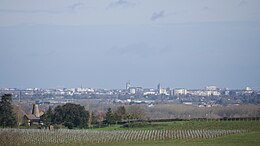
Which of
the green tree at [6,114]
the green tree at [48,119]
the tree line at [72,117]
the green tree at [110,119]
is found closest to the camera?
the green tree at [6,114]

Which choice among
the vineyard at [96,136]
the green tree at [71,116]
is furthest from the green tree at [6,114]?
the vineyard at [96,136]

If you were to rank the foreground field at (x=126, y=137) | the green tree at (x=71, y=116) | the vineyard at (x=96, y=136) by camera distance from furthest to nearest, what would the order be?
the green tree at (x=71, y=116) → the vineyard at (x=96, y=136) → the foreground field at (x=126, y=137)

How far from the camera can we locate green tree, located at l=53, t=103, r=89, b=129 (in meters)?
99.9

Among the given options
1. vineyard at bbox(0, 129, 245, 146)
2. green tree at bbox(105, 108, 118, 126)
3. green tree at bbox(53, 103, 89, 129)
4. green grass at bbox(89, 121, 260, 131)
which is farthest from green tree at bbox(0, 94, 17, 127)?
vineyard at bbox(0, 129, 245, 146)

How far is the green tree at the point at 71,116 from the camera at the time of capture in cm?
9994

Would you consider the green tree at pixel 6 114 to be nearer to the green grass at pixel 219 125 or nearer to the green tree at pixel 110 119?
the green tree at pixel 110 119

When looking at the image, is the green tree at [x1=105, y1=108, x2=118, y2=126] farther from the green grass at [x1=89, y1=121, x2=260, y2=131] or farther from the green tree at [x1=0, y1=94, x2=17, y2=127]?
the green tree at [x1=0, y1=94, x2=17, y2=127]

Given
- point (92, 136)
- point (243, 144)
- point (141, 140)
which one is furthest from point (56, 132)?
point (243, 144)

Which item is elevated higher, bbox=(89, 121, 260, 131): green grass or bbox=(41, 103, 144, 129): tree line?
bbox=(41, 103, 144, 129): tree line

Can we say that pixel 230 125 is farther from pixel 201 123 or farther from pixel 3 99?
pixel 3 99

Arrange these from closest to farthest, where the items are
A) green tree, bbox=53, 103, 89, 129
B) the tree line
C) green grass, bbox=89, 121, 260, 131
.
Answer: green grass, bbox=89, 121, 260, 131 → green tree, bbox=53, 103, 89, 129 → the tree line

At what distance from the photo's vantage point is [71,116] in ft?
329

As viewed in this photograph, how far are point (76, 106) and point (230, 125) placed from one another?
25286 millimetres

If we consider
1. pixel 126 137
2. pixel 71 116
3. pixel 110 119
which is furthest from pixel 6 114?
pixel 126 137
